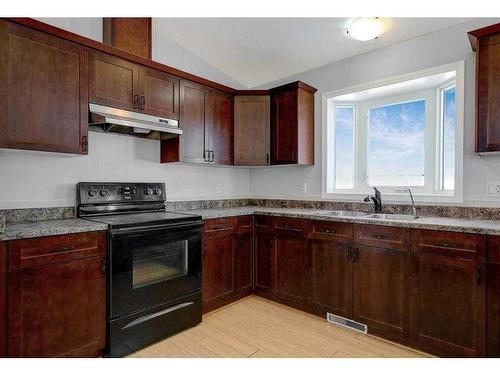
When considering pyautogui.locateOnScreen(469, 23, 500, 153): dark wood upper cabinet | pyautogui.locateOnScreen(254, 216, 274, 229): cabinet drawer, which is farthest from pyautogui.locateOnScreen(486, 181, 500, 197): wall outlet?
pyautogui.locateOnScreen(254, 216, 274, 229): cabinet drawer

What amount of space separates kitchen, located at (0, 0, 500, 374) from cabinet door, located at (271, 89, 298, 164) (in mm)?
19

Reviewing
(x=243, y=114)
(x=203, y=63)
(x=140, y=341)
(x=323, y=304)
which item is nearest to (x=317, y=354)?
(x=323, y=304)

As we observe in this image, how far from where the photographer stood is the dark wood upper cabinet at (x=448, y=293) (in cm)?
180

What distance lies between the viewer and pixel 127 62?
2.39m

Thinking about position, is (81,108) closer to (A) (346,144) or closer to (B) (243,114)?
(B) (243,114)

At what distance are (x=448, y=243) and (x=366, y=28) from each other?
1799 millimetres

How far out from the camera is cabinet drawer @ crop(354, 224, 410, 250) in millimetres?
2088

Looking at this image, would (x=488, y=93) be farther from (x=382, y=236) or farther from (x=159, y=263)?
(x=159, y=263)

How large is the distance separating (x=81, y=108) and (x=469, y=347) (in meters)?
3.03

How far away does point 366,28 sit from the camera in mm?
2453

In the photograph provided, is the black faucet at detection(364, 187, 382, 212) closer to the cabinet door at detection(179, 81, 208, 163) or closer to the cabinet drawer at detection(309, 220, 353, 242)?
the cabinet drawer at detection(309, 220, 353, 242)

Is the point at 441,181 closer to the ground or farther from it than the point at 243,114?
closer to the ground

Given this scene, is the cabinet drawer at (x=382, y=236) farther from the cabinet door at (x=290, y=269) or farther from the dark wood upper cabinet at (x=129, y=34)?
the dark wood upper cabinet at (x=129, y=34)

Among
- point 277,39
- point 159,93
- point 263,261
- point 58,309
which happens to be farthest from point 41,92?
point 263,261
